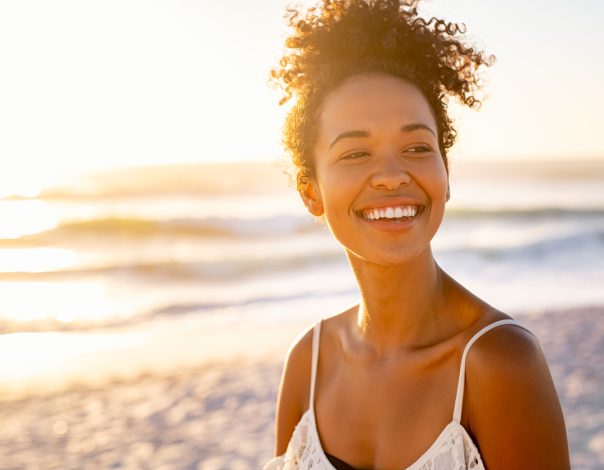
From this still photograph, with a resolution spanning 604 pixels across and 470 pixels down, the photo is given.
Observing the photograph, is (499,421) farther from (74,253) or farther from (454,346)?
(74,253)

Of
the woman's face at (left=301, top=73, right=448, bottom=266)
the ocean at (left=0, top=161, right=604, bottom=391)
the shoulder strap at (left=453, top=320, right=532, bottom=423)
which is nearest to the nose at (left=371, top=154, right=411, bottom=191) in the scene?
the woman's face at (left=301, top=73, right=448, bottom=266)

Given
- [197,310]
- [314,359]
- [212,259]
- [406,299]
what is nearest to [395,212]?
[406,299]

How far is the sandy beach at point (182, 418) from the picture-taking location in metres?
6.36

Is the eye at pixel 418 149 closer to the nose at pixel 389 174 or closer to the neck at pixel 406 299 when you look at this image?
the nose at pixel 389 174

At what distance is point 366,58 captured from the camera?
2.87 metres

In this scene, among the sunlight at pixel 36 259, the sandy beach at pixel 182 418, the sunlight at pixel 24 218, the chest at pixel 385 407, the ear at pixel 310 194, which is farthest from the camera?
the sunlight at pixel 24 218

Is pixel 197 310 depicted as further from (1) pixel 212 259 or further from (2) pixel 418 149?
(2) pixel 418 149

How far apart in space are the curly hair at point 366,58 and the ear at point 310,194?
2 centimetres

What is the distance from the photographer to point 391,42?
9.47ft

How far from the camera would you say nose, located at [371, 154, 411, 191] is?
8.75 ft

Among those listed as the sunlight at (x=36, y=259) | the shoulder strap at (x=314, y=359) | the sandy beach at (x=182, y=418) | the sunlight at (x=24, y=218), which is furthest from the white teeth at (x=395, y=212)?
the sunlight at (x=24, y=218)

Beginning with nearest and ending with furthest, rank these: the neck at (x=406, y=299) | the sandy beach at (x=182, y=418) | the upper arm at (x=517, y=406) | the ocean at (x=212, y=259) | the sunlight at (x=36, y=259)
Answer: the upper arm at (x=517, y=406)
the neck at (x=406, y=299)
the sandy beach at (x=182, y=418)
the ocean at (x=212, y=259)
the sunlight at (x=36, y=259)

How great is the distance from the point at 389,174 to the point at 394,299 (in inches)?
18.8

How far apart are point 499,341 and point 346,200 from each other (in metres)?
0.69
